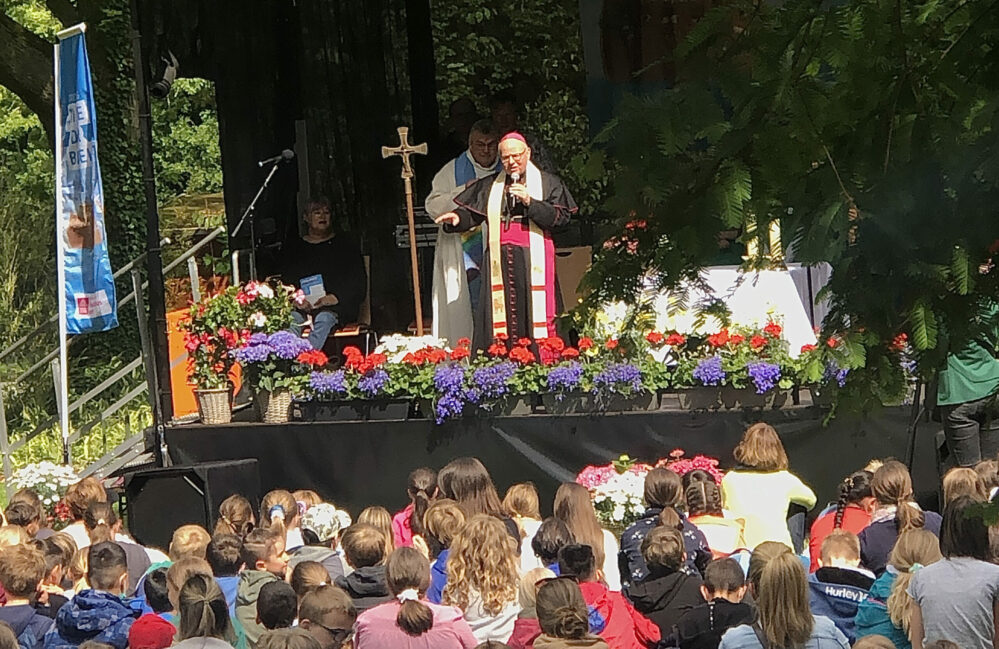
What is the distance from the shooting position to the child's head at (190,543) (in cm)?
595

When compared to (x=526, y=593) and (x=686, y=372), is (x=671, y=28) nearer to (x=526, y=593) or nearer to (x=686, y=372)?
(x=686, y=372)

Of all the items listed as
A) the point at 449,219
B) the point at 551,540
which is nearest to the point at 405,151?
the point at 449,219

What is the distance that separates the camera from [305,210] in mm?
11617

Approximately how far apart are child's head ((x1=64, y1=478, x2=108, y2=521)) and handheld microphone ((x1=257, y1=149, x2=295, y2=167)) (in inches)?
176

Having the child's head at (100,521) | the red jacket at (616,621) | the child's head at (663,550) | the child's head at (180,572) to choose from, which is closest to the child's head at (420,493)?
the child's head at (100,521)

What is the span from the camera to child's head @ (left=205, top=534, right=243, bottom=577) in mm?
5578

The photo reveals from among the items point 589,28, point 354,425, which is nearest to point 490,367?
point 354,425

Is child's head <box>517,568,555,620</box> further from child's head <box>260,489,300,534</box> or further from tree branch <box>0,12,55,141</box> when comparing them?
tree branch <box>0,12,55,141</box>

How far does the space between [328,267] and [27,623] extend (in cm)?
599

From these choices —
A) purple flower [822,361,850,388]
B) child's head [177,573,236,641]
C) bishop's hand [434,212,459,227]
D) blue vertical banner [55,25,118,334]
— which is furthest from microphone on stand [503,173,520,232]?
purple flower [822,361,850,388]

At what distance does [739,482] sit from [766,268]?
13.3 ft

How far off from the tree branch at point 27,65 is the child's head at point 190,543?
29.6 ft

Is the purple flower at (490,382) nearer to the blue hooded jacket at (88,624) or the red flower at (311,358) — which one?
the red flower at (311,358)

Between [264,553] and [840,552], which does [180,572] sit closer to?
[264,553]
